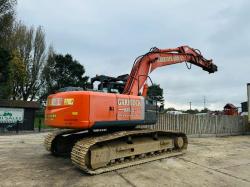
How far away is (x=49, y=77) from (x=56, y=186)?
38961 mm

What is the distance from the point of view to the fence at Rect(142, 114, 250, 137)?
16578mm

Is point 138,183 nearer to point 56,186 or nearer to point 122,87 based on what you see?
point 56,186

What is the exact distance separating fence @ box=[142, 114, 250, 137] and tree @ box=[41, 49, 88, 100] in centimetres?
2605

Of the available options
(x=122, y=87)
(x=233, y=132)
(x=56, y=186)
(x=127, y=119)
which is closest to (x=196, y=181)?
(x=127, y=119)

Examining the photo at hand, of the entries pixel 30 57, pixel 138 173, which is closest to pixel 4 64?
pixel 30 57

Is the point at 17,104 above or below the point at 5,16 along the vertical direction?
below

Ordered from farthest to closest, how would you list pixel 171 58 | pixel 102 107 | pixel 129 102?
1. pixel 171 58
2. pixel 129 102
3. pixel 102 107

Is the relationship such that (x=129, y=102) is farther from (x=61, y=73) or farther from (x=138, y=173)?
(x=61, y=73)

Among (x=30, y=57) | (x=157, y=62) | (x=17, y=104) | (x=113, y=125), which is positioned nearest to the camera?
(x=113, y=125)

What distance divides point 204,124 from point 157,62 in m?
8.98

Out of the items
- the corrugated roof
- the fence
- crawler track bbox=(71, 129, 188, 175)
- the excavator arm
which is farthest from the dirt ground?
the corrugated roof

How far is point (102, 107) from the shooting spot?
24.8ft

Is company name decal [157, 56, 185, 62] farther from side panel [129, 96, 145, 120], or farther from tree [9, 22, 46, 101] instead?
tree [9, 22, 46, 101]

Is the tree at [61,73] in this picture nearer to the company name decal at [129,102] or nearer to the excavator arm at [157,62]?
the excavator arm at [157,62]
